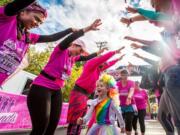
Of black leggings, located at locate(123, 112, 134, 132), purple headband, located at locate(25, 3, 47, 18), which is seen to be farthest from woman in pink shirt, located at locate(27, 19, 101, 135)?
black leggings, located at locate(123, 112, 134, 132)

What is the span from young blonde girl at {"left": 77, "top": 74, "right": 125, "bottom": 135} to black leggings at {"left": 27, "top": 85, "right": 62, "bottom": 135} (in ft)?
3.17

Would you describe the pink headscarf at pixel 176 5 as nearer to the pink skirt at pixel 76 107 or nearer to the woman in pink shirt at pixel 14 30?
the woman in pink shirt at pixel 14 30

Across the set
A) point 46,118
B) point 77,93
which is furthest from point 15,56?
point 77,93

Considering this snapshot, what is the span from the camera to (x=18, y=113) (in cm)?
959

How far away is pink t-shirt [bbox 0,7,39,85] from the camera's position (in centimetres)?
295

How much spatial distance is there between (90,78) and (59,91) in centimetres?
173

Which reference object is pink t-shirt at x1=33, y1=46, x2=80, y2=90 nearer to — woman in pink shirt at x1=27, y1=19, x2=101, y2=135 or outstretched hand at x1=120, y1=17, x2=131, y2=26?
woman in pink shirt at x1=27, y1=19, x2=101, y2=135

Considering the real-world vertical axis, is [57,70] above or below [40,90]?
above

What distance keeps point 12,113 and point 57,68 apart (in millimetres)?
5224

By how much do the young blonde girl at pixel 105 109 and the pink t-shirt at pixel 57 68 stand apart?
0.94 meters

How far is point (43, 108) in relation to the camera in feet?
12.8

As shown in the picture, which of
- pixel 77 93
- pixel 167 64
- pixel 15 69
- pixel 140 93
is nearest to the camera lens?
pixel 167 64

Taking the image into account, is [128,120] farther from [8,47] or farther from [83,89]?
[8,47]

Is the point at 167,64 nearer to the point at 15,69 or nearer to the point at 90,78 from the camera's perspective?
the point at 15,69
